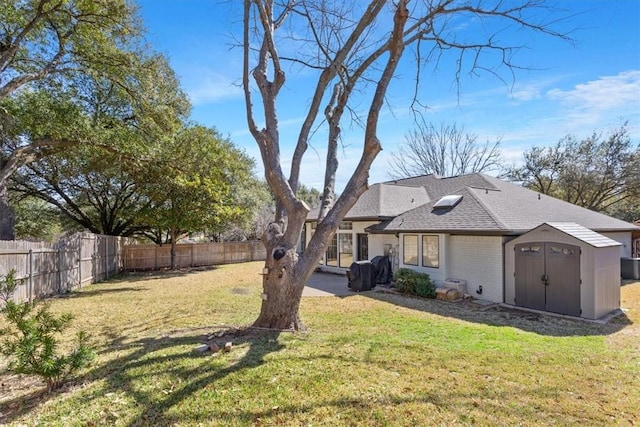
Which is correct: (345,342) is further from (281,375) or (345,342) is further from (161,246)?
(161,246)

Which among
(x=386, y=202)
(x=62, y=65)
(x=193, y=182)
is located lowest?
(x=386, y=202)

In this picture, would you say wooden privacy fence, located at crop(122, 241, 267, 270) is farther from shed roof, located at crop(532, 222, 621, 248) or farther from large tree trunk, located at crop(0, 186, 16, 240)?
shed roof, located at crop(532, 222, 621, 248)

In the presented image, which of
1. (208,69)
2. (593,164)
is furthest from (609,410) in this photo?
(593,164)

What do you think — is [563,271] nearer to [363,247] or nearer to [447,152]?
[363,247]

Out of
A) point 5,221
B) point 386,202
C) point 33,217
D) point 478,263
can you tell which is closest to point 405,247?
point 478,263

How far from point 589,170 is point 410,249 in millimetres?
18863

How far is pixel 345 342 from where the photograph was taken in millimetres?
5277

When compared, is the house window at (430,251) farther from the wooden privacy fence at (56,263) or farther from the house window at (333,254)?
the wooden privacy fence at (56,263)

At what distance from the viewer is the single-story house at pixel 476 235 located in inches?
335

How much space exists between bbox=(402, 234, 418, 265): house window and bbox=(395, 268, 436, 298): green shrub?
2.51 feet

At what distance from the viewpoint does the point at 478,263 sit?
10148 millimetres

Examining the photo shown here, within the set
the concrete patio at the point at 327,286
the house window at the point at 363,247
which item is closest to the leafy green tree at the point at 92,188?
the concrete patio at the point at 327,286

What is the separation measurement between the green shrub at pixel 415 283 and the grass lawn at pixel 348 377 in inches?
116

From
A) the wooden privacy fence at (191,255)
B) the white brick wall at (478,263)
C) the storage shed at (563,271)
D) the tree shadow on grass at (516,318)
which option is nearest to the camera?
the tree shadow on grass at (516,318)
